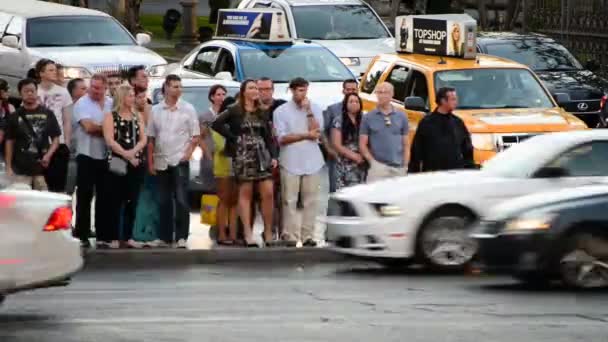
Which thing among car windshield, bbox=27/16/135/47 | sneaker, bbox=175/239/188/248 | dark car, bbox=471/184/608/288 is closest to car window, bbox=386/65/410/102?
sneaker, bbox=175/239/188/248

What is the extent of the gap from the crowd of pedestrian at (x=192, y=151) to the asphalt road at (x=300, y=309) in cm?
144

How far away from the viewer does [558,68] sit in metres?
27.1

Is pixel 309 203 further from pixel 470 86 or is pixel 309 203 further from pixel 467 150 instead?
pixel 470 86

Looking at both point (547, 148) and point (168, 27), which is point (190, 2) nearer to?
point (168, 27)

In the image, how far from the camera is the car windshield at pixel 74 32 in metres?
27.5

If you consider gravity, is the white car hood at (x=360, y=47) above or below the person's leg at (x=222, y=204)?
above

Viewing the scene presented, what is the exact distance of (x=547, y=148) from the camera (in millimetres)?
15711

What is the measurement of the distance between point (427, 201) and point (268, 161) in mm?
2249

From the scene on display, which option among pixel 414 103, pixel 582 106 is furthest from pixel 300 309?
pixel 582 106

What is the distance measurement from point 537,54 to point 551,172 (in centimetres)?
1198

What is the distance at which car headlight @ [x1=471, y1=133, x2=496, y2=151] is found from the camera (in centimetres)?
1994

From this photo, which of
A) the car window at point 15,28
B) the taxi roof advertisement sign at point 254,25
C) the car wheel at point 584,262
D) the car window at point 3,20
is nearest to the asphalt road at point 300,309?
the car wheel at point 584,262

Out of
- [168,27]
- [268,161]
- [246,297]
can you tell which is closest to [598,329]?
[246,297]

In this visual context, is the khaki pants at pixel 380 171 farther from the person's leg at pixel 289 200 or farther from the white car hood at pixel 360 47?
the white car hood at pixel 360 47
